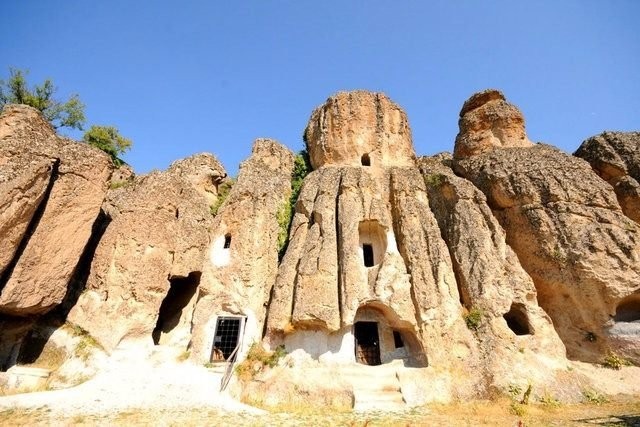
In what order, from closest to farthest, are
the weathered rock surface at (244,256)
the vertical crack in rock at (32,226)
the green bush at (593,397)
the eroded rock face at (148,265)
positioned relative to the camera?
the vertical crack in rock at (32,226) < the green bush at (593,397) < the eroded rock face at (148,265) < the weathered rock surface at (244,256)

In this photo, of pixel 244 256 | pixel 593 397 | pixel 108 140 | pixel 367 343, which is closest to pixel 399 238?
pixel 367 343

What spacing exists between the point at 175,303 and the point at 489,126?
21.7 m

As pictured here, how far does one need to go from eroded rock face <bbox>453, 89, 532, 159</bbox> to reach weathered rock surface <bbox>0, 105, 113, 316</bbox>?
68.8 feet

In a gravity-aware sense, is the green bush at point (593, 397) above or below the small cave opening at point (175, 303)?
below

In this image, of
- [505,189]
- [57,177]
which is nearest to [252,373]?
[57,177]

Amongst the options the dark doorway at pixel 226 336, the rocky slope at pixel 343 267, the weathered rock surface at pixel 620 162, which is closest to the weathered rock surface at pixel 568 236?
the rocky slope at pixel 343 267

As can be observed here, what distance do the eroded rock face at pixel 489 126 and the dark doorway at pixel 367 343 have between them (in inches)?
528

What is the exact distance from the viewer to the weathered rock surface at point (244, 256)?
1458cm

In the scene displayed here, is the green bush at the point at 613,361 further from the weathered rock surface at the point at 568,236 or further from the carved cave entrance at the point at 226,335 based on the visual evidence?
the carved cave entrance at the point at 226,335

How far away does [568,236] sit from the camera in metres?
16.1

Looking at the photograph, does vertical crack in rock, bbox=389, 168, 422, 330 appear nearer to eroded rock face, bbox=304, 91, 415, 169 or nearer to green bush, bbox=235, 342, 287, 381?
eroded rock face, bbox=304, 91, 415, 169

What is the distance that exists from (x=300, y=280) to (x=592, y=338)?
1279 centimetres

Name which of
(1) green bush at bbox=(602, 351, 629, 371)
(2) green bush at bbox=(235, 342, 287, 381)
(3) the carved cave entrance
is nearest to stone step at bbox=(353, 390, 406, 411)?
(2) green bush at bbox=(235, 342, 287, 381)

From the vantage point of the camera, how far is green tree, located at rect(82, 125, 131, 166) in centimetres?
2411
